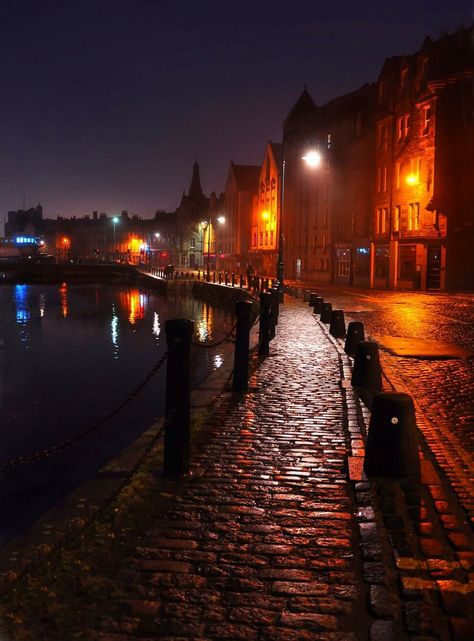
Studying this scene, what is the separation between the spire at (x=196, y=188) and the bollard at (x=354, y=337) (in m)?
116

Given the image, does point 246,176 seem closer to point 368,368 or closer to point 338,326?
point 338,326

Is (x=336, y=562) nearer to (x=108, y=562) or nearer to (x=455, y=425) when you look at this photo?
(x=108, y=562)

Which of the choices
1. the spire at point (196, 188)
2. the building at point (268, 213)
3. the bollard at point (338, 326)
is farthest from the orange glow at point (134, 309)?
the spire at point (196, 188)

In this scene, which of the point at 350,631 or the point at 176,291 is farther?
the point at 176,291

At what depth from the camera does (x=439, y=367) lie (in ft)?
38.6

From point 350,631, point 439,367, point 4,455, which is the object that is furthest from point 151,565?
point 439,367

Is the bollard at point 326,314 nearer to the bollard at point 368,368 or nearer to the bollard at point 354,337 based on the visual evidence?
the bollard at point 354,337

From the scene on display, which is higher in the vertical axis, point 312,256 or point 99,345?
point 312,256

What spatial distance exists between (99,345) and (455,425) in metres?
19.9

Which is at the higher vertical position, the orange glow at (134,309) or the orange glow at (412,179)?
the orange glow at (412,179)

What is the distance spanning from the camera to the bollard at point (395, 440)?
5.48m

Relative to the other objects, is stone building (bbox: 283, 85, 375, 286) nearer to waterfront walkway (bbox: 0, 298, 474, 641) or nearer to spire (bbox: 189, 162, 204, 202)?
waterfront walkway (bbox: 0, 298, 474, 641)

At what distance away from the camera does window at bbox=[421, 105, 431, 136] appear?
4097 cm

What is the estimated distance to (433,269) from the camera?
42.5 m
